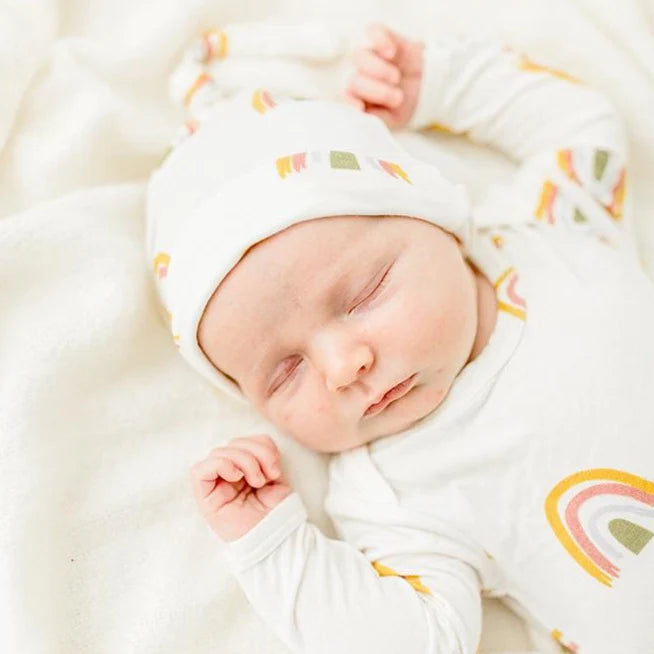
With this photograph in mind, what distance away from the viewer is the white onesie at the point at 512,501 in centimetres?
118

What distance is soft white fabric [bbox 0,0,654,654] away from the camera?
3.89 feet

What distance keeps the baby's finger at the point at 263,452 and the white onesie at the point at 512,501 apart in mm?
46

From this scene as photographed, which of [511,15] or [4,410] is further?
[511,15]

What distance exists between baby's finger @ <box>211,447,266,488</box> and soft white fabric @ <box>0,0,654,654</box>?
0.35 feet

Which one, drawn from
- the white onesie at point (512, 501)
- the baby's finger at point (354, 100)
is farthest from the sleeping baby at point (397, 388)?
the baby's finger at point (354, 100)

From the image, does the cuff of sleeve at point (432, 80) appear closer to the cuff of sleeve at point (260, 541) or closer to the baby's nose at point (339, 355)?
the baby's nose at point (339, 355)

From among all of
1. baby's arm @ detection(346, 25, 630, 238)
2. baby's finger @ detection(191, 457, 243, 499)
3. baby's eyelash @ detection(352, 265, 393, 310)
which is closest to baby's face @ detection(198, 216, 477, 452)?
baby's eyelash @ detection(352, 265, 393, 310)

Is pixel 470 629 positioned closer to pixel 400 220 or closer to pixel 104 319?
pixel 400 220

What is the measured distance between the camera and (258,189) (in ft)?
3.87

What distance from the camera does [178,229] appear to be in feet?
4.09

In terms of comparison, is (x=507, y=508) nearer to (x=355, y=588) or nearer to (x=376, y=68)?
(x=355, y=588)

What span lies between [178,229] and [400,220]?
1.00 feet

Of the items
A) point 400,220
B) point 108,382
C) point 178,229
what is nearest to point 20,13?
point 178,229

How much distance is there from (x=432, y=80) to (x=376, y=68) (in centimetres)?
10
